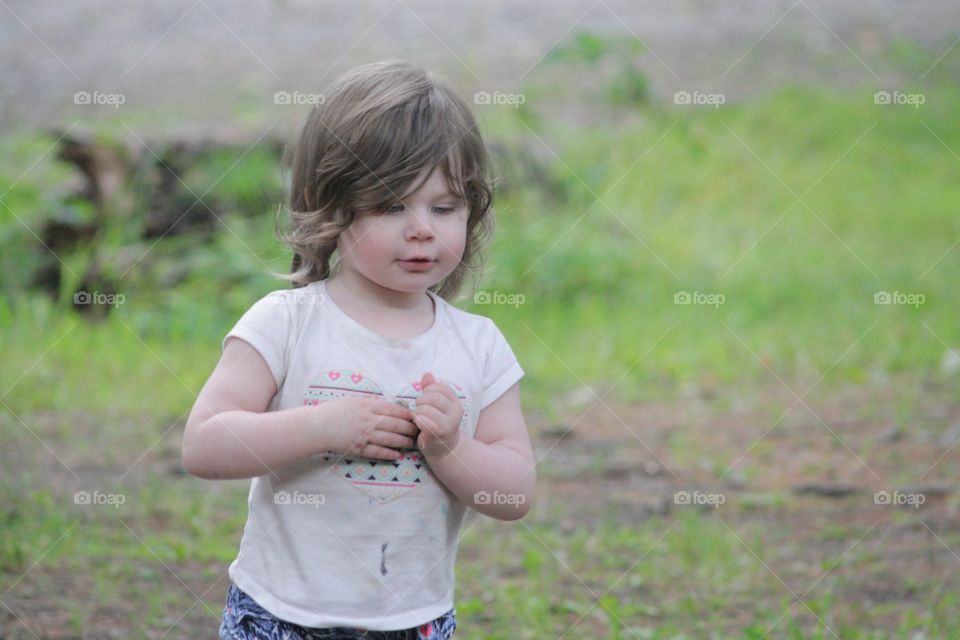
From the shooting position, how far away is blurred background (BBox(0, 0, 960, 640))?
126 inches

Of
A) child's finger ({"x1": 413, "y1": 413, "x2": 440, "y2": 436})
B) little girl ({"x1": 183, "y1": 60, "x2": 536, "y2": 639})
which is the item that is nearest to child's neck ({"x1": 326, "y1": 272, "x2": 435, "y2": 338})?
little girl ({"x1": 183, "y1": 60, "x2": 536, "y2": 639})

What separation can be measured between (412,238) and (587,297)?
12.5ft

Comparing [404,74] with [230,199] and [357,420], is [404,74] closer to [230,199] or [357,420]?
[357,420]

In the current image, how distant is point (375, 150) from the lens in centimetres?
192

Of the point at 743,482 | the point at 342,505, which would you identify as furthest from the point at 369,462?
the point at 743,482

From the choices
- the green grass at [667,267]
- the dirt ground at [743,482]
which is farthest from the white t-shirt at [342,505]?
the green grass at [667,267]

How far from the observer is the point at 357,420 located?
6.01 ft

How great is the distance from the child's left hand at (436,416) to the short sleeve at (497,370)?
6.9 inches

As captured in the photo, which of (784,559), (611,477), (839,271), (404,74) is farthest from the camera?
(839,271)

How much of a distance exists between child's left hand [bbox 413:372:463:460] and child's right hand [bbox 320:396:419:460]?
3 centimetres

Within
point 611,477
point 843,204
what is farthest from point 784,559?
point 843,204

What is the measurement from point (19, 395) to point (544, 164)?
122 inches

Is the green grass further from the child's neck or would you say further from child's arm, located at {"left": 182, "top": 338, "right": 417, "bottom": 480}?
child's arm, located at {"left": 182, "top": 338, "right": 417, "bottom": 480}

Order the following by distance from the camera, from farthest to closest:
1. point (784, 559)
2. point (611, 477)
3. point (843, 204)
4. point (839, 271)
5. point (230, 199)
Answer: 1. point (843, 204)
2. point (839, 271)
3. point (230, 199)
4. point (611, 477)
5. point (784, 559)
